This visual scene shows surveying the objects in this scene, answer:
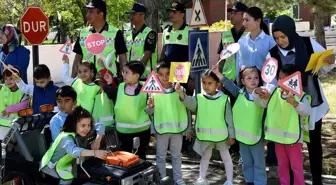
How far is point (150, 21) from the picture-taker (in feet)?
28.6

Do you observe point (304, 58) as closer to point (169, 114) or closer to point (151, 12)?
point (169, 114)

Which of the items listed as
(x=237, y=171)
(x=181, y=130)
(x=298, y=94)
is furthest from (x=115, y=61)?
(x=298, y=94)

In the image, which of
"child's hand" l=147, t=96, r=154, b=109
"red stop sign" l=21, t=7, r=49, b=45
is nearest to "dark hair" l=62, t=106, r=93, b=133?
"child's hand" l=147, t=96, r=154, b=109

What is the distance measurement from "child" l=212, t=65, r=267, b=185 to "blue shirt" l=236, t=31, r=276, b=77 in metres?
0.40

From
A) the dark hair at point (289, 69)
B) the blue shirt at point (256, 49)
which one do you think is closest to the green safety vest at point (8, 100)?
the blue shirt at point (256, 49)

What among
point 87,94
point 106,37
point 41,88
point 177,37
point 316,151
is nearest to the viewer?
point 316,151

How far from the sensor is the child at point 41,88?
6.22m

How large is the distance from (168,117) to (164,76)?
0.46 meters

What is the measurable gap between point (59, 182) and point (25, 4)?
19422 mm

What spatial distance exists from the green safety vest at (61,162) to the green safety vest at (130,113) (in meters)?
1.01

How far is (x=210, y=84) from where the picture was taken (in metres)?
5.50

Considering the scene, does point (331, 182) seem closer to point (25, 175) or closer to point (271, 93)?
point (271, 93)

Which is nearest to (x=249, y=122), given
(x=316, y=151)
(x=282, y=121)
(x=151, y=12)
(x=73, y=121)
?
(x=282, y=121)

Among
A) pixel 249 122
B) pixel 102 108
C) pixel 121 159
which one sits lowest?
pixel 121 159
